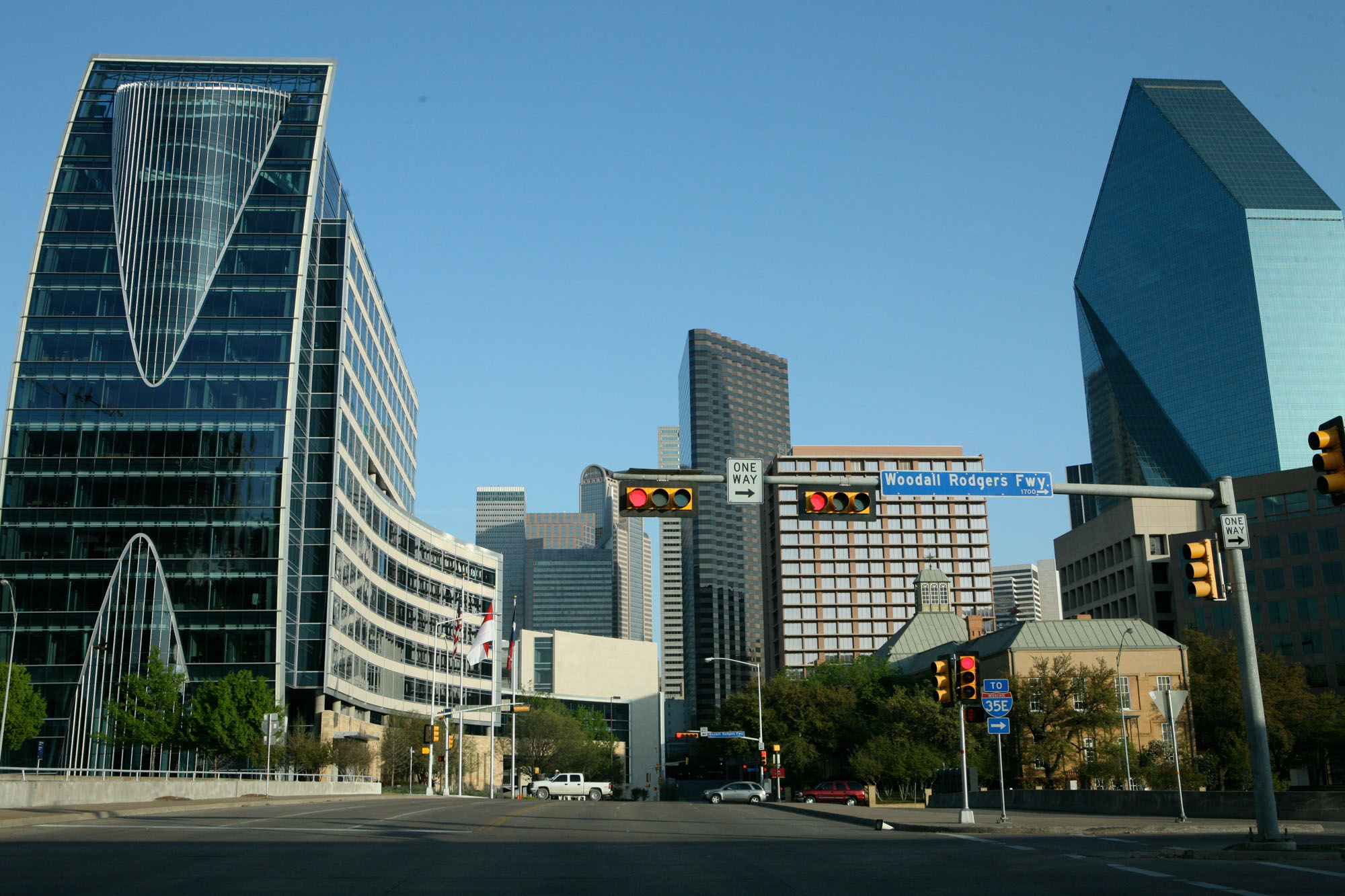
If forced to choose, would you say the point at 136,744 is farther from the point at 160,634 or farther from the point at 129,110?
the point at 129,110

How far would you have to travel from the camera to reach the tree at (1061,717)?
231 feet

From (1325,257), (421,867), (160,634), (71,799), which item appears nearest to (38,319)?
(160,634)

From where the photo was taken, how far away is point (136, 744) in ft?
245

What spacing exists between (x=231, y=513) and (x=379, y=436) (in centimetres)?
2996

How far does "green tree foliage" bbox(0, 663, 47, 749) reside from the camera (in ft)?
244

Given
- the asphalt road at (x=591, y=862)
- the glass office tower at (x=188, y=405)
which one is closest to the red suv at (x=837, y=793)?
the asphalt road at (x=591, y=862)

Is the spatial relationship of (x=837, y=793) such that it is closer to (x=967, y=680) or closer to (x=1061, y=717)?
(x=1061, y=717)

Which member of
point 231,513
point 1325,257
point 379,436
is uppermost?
point 1325,257

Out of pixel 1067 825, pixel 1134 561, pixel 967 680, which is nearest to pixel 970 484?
pixel 967 680

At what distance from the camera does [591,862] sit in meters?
18.2

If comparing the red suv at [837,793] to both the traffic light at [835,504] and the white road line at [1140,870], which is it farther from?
the white road line at [1140,870]

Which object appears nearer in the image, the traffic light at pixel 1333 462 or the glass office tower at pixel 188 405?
the traffic light at pixel 1333 462

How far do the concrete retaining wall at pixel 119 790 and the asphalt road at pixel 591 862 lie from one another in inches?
164

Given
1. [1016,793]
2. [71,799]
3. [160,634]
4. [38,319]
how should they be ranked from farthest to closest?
[38,319], [160,634], [1016,793], [71,799]
